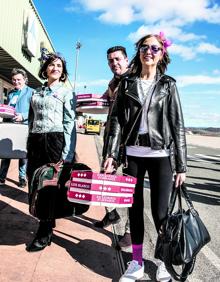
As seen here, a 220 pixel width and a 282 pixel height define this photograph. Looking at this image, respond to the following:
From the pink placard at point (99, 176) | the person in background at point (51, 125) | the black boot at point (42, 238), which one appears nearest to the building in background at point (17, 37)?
the person in background at point (51, 125)

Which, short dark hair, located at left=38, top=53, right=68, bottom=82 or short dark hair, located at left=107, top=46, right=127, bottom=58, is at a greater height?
short dark hair, located at left=107, top=46, right=127, bottom=58

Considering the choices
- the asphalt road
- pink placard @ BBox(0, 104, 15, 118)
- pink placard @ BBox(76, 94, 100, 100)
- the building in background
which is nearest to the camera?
the asphalt road

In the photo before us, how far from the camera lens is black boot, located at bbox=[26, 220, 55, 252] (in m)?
3.97

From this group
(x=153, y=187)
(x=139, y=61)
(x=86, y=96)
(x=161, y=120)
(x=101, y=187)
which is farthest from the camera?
(x=86, y=96)

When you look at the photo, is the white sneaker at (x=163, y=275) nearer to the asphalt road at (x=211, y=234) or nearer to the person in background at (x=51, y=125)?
the asphalt road at (x=211, y=234)

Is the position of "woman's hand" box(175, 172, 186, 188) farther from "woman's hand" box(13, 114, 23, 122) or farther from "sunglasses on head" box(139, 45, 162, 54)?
"woman's hand" box(13, 114, 23, 122)

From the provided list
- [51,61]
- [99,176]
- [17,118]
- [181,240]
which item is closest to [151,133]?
[99,176]

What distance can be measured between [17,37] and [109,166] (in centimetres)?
1837

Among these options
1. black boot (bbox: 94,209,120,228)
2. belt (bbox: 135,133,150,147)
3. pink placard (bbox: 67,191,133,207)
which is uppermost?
belt (bbox: 135,133,150,147)

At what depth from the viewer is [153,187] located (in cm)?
343

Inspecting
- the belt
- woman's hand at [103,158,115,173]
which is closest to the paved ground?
woman's hand at [103,158,115,173]

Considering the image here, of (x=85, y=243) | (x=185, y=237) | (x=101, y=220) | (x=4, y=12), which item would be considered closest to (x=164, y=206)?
(x=185, y=237)

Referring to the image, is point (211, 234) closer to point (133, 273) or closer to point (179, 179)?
point (133, 273)

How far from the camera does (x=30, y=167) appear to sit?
426cm
